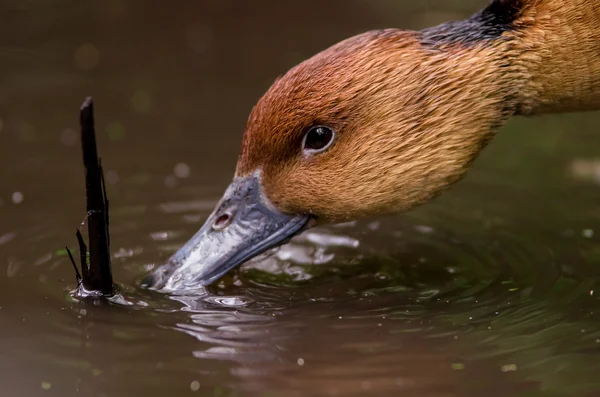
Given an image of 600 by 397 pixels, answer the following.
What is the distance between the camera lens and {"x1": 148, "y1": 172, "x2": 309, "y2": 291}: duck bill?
4773 mm

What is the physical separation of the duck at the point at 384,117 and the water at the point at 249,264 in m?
0.37

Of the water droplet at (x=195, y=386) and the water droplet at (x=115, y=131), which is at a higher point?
the water droplet at (x=115, y=131)

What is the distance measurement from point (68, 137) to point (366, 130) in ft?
10.1

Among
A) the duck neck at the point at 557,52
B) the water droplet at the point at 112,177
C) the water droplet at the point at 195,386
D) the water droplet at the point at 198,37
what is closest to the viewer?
the water droplet at the point at 195,386

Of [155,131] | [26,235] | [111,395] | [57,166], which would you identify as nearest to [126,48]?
[155,131]

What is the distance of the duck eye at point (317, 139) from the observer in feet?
15.2

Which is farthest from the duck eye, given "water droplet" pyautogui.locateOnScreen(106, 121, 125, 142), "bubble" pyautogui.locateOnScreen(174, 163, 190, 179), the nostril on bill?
"water droplet" pyautogui.locateOnScreen(106, 121, 125, 142)

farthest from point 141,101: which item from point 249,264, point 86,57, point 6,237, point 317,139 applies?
point 317,139

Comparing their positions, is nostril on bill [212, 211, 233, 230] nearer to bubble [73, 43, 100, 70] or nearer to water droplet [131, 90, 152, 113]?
water droplet [131, 90, 152, 113]

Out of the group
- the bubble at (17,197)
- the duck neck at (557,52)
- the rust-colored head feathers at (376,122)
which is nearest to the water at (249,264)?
the bubble at (17,197)

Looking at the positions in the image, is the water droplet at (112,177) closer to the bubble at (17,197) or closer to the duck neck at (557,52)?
the bubble at (17,197)

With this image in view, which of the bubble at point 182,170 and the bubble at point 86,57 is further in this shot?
the bubble at point 86,57

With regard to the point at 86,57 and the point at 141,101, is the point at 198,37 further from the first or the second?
the point at 141,101

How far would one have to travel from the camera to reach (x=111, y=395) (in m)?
3.77
